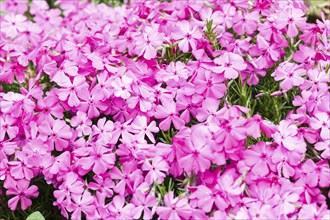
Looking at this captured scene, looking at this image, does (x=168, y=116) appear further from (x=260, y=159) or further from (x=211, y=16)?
(x=211, y=16)

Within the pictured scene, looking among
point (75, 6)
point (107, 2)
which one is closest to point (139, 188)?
point (75, 6)

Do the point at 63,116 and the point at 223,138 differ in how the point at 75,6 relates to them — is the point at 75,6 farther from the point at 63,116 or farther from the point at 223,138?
the point at 223,138

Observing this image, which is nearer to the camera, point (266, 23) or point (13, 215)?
point (13, 215)

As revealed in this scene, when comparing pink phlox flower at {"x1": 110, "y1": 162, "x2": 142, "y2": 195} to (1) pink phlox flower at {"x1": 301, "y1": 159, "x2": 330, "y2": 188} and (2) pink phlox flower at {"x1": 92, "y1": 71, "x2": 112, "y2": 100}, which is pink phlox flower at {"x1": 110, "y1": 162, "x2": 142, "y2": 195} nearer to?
(2) pink phlox flower at {"x1": 92, "y1": 71, "x2": 112, "y2": 100}

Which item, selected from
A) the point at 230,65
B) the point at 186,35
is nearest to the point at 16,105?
Result: the point at 186,35

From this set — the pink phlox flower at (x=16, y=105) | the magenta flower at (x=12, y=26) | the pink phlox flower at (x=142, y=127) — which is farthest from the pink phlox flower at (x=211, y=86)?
the magenta flower at (x=12, y=26)

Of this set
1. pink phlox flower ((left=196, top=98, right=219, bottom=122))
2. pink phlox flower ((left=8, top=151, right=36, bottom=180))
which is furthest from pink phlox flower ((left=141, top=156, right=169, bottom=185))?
pink phlox flower ((left=8, top=151, right=36, bottom=180))

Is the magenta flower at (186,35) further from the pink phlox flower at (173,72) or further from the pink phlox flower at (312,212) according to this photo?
the pink phlox flower at (312,212)

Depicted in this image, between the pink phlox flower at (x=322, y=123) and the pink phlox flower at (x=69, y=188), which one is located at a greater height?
the pink phlox flower at (x=322, y=123)
